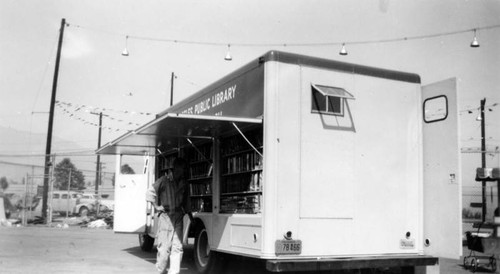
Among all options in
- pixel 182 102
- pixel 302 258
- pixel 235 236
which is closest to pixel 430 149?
pixel 302 258

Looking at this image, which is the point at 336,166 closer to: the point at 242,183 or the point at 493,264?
the point at 242,183

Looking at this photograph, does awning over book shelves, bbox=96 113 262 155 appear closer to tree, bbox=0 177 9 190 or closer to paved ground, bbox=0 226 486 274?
paved ground, bbox=0 226 486 274

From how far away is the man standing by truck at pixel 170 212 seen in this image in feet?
26.1

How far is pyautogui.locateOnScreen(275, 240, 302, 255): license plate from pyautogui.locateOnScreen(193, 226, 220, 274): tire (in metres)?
2.04

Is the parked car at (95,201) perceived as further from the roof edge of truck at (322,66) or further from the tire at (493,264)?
the roof edge of truck at (322,66)

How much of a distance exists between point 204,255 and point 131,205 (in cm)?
376

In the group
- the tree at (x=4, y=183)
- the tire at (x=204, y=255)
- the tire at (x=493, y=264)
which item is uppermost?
the tree at (x=4, y=183)

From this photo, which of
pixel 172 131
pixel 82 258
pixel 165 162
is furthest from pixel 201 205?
pixel 82 258

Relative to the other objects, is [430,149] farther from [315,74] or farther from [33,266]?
[33,266]

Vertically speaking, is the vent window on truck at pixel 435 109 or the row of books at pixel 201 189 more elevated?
the vent window on truck at pixel 435 109

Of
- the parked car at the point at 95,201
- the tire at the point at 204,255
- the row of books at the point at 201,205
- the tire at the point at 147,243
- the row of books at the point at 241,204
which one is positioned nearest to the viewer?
the row of books at the point at 241,204

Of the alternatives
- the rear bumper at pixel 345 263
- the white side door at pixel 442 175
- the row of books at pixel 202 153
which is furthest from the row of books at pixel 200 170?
the white side door at pixel 442 175

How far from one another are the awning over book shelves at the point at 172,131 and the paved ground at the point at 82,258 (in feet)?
6.89

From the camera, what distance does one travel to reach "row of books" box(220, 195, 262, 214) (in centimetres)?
718
